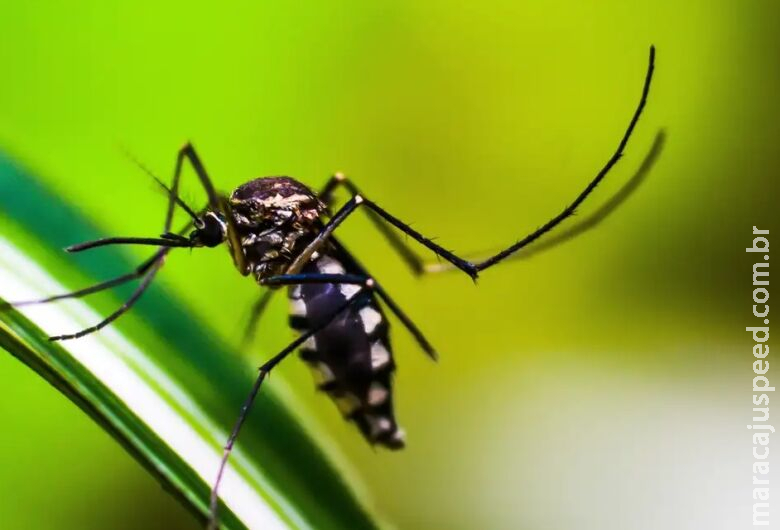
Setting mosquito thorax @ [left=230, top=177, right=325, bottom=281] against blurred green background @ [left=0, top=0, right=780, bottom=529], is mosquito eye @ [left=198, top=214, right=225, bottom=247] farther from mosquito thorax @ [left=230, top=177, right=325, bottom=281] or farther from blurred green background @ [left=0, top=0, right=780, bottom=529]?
blurred green background @ [left=0, top=0, right=780, bottom=529]

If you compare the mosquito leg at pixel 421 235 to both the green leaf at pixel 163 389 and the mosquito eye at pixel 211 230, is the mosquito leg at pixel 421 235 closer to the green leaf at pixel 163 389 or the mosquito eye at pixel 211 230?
the mosquito eye at pixel 211 230

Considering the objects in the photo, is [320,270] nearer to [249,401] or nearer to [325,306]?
[325,306]

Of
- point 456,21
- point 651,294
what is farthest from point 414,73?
point 651,294

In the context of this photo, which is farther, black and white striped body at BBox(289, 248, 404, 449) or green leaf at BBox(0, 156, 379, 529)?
black and white striped body at BBox(289, 248, 404, 449)

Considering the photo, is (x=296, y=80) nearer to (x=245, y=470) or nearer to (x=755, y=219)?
(x=755, y=219)

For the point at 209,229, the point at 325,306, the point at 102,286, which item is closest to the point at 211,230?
the point at 209,229

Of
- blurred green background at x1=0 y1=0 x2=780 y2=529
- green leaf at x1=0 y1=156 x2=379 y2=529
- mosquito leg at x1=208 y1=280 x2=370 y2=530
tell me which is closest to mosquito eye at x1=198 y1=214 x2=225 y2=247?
mosquito leg at x1=208 y1=280 x2=370 y2=530

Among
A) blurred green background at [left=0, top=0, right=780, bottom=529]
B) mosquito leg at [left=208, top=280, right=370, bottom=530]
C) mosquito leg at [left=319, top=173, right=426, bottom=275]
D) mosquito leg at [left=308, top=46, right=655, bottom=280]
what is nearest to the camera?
mosquito leg at [left=208, top=280, right=370, bottom=530]
